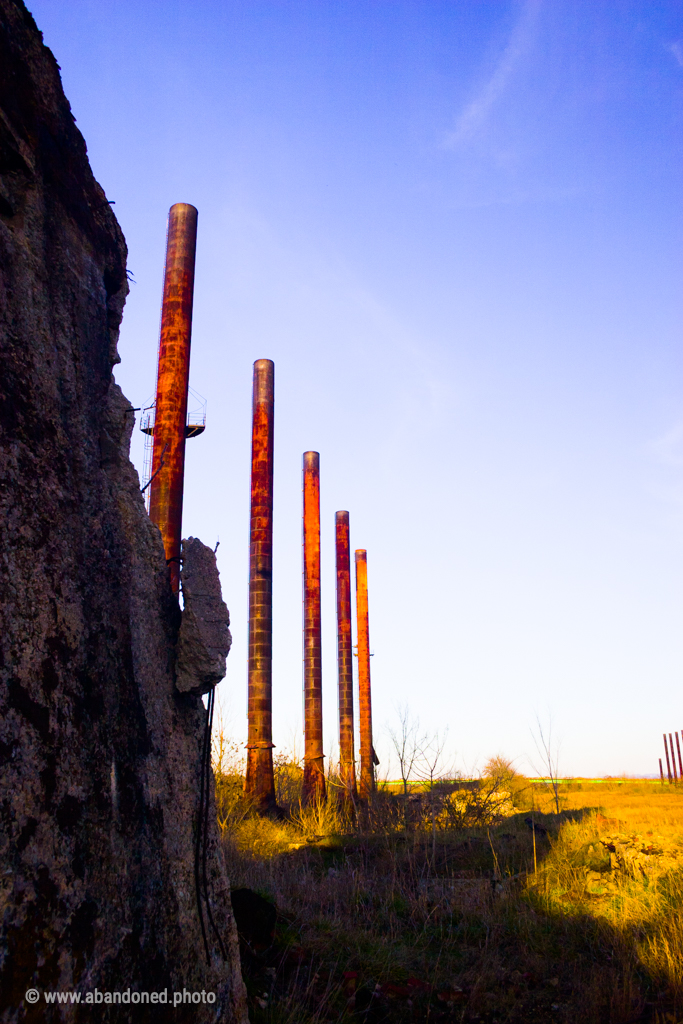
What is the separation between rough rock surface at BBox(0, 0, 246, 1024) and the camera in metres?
2.26

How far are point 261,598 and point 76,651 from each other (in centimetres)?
1135

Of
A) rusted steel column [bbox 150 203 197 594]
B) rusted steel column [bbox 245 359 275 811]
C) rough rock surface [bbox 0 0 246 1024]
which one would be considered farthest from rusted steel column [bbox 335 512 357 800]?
rough rock surface [bbox 0 0 246 1024]

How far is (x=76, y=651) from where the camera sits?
2656 millimetres

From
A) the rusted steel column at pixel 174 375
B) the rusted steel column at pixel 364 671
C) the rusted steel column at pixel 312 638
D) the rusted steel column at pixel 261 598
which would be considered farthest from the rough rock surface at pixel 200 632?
the rusted steel column at pixel 364 671

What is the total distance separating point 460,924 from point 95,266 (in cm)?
624

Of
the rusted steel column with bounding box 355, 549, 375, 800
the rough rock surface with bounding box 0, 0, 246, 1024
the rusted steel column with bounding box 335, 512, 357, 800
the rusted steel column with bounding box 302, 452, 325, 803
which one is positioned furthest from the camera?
the rusted steel column with bounding box 355, 549, 375, 800

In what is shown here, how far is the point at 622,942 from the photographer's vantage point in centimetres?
564

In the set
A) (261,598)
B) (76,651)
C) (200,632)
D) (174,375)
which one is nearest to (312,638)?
(261,598)

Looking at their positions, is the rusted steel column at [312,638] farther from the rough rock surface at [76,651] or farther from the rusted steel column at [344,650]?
the rough rock surface at [76,651]

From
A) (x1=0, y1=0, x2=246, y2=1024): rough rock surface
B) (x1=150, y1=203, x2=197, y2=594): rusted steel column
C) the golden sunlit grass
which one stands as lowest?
the golden sunlit grass

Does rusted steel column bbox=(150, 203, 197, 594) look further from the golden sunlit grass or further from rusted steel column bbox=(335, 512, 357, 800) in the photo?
rusted steel column bbox=(335, 512, 357, 800)

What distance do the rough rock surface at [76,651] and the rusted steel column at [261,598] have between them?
34.4 feet

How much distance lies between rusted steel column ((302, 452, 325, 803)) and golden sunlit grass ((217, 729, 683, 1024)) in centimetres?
468

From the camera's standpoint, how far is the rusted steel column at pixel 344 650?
1848cm
